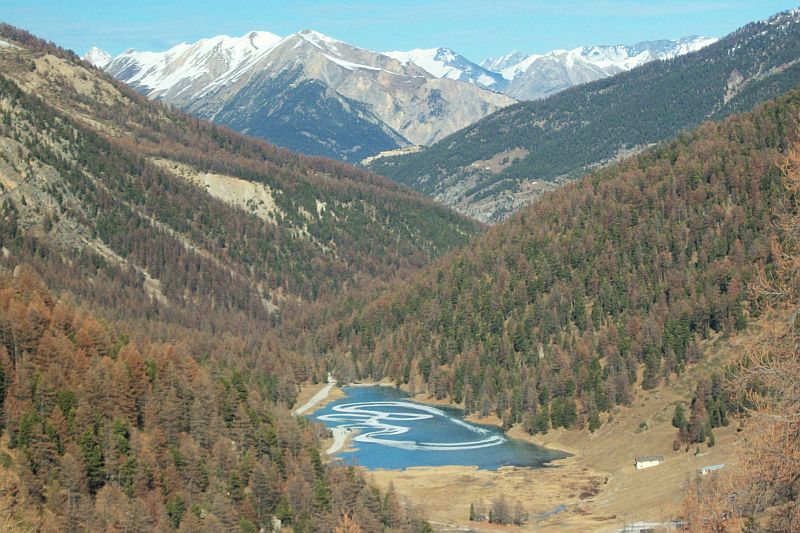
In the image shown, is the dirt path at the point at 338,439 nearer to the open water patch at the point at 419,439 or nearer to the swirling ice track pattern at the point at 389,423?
the open water patch at the point at 419,439

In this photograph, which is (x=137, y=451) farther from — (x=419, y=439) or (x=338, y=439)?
(x=419, y=439)

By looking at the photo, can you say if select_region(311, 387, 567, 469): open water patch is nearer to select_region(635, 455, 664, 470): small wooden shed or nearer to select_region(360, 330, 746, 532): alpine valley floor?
select_region(360, 330, 746, 532): alpine valley floor

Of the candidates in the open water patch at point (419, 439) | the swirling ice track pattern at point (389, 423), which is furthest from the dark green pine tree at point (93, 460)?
the swirling ice track pattern at point (389, 423)

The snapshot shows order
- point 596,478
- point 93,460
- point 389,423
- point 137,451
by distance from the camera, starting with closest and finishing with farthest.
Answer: point 93,460
point 137,451
point 596,478
point 389,423

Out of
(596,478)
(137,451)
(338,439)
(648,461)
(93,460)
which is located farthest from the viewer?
(338,439)

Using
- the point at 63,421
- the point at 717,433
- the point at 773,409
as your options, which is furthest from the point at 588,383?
the point at 773,409

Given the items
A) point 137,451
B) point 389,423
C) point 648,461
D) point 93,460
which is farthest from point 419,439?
point 93,460

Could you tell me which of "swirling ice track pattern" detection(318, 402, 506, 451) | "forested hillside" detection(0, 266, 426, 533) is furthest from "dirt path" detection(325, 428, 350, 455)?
"forested hillside" detection(0, 266, 426, 533)

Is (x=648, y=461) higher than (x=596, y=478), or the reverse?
(x=648, y=461)
